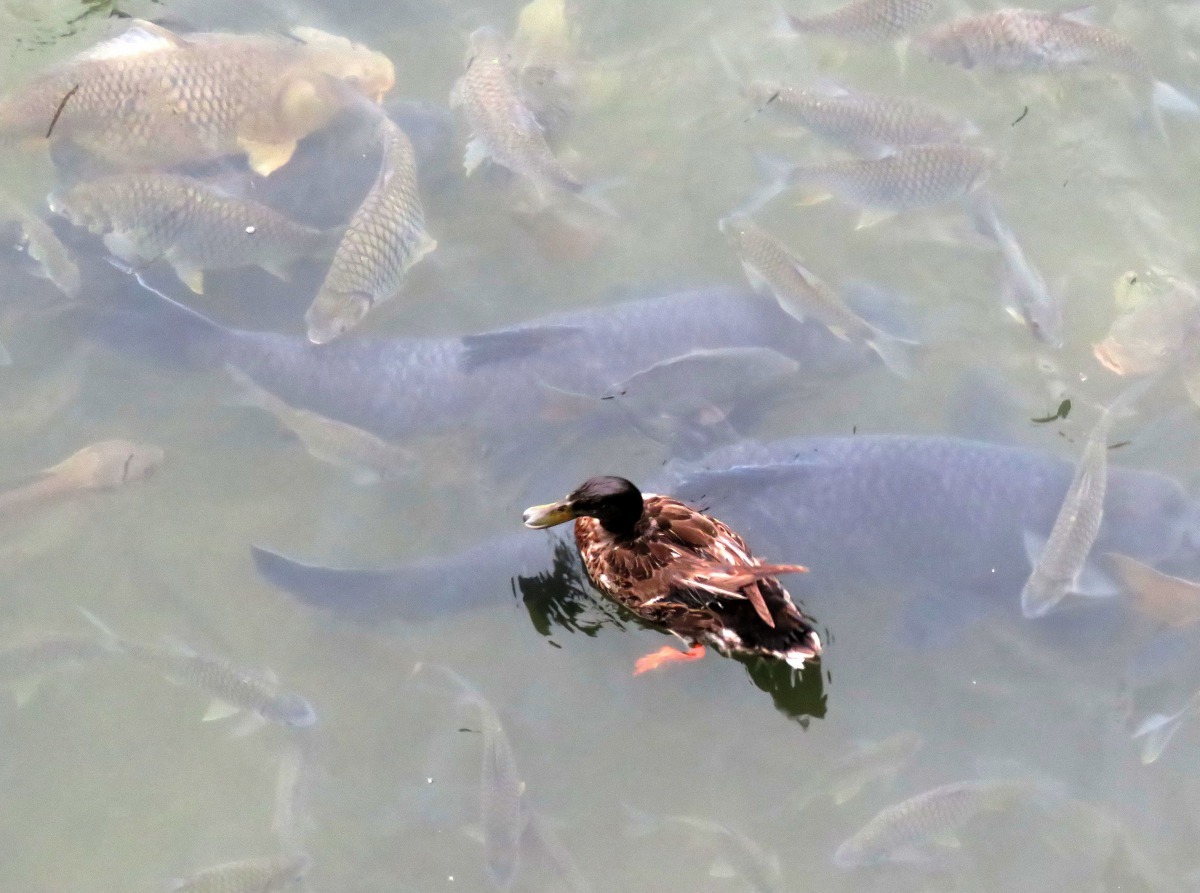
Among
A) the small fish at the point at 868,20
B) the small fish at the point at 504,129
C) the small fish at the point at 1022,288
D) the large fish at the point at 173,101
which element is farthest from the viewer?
the small fish at the point at 868,20

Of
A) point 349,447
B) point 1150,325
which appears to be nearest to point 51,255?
point 349,447

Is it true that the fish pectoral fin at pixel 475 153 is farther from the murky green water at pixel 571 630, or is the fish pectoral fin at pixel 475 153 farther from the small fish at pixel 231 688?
the small fish at pixel 231 688

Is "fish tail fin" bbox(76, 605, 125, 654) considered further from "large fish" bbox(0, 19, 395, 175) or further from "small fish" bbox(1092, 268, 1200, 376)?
"small fish" bbox(1092, 268, 1200, 376)

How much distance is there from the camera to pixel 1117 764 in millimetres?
3891

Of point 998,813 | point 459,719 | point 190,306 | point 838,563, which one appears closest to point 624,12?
point 190,306

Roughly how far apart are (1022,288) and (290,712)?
3356 mm

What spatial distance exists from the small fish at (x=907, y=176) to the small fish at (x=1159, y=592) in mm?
1680

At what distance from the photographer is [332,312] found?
433 centimetres

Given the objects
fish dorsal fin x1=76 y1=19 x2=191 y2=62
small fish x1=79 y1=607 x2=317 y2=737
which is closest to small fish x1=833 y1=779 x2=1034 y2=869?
small fish x1=79 y1=607 x2=317 y2=737

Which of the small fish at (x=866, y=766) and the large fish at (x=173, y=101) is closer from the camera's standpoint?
the small fish at (x=866, y=766)

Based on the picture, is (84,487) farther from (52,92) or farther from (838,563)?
(838,563)

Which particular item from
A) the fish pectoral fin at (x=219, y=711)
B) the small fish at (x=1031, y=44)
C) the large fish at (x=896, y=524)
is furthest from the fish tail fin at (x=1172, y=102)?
the fish pectoral fin at (x=219, y=711)

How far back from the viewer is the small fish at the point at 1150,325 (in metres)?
4.70

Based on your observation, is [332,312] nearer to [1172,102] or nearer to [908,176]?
[908,176]
